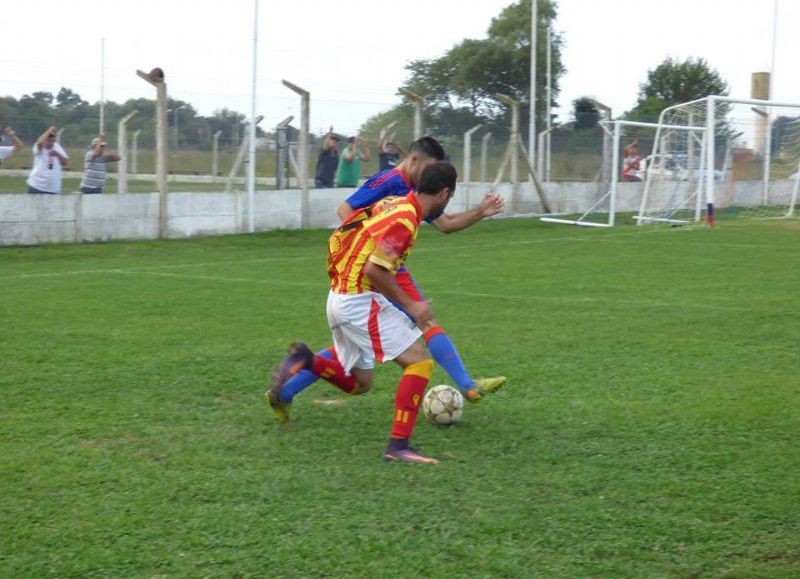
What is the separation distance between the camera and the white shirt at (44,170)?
56.7 feet

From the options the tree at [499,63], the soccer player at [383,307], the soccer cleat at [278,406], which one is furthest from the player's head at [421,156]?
the tree at [499,63]

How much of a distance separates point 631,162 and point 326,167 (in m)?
8.38

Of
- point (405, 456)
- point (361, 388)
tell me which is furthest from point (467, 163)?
point (405, 456)

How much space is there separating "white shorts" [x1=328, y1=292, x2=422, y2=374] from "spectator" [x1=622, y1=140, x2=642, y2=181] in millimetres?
20877

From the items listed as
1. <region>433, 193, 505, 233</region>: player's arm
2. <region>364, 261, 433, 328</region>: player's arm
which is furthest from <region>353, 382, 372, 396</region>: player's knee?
<region>433, 193, 505, 233</region>: player's arm

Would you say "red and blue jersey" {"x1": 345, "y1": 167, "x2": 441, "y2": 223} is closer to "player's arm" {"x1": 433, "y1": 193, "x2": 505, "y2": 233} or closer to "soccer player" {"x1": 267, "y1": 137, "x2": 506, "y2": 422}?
"soccer player" {"x1": 267, "y1": 137, "x2": 506, "y2": 422}

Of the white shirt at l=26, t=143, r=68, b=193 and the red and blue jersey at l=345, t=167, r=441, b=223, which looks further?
the white shirt at l=26, t=143, r=68, b=193

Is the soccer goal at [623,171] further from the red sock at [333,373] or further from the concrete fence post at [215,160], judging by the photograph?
the red sock at [333,373]

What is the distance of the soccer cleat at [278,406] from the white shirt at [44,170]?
12.3 meters

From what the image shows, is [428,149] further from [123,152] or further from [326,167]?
[326,167]

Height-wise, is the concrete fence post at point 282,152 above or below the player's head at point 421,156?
above

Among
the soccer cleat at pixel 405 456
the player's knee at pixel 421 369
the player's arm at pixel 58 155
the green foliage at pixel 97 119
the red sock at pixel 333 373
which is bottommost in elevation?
the soccer cleat at pixel 405 456

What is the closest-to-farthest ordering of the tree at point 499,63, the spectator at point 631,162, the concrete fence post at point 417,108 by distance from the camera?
the concrete fence post at point 417,108 < the spectator at point 631,162 < the tree at point 499,63

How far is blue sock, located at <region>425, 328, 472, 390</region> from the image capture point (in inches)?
255
